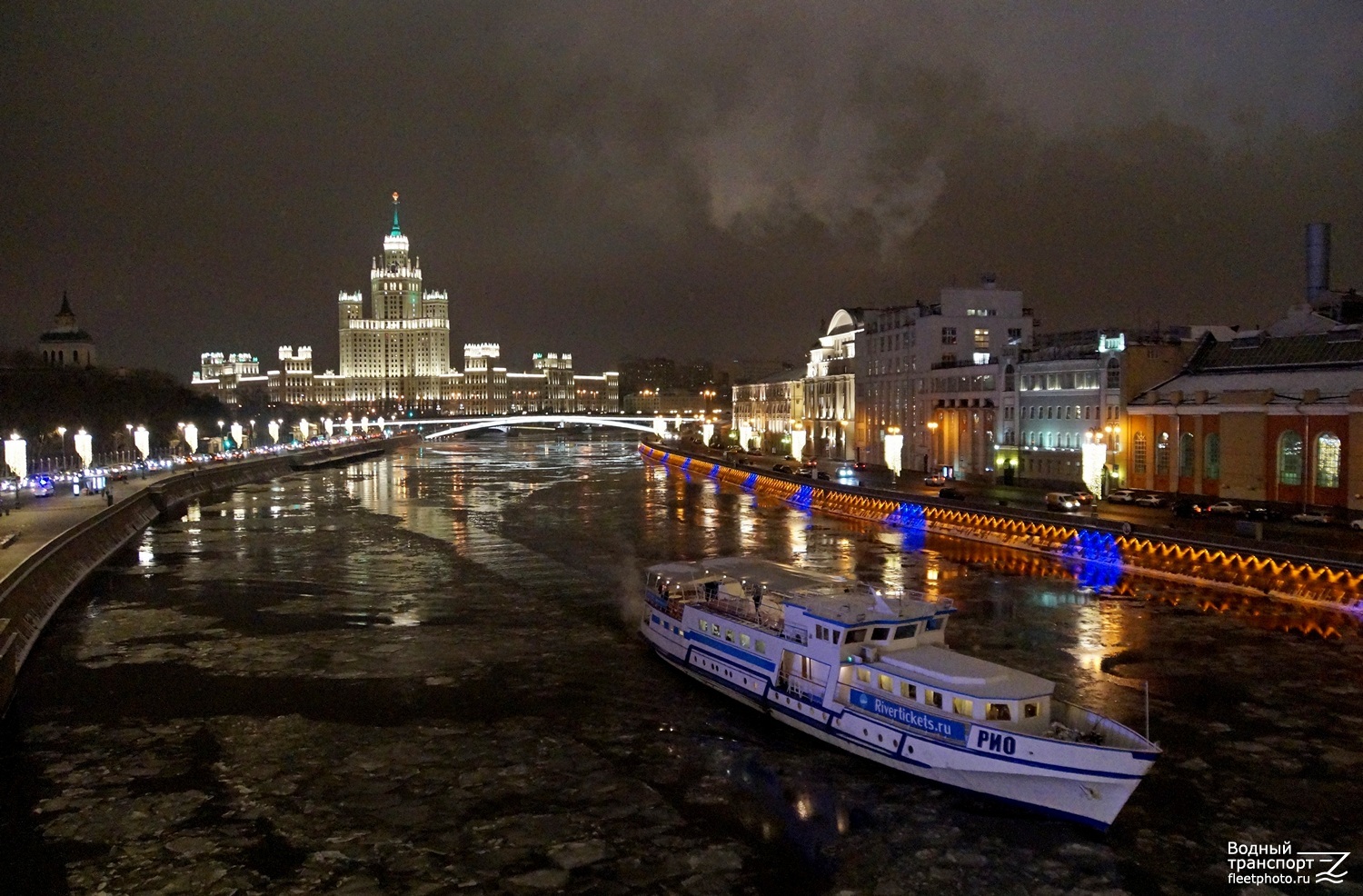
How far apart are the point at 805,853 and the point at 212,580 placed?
23.3 meters

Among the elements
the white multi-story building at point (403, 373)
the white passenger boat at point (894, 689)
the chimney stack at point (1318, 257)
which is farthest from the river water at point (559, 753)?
the white multi-story building at point (403, 373)

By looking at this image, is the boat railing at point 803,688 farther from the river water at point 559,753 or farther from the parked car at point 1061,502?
the parked car at point 1061,502

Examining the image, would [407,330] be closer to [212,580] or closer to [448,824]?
[212,580]

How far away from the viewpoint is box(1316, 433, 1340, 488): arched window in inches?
1270

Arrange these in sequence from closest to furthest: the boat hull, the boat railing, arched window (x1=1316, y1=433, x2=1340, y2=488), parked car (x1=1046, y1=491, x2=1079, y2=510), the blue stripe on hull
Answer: the boat hull → the blue stripe on hull → the boat railing → arched window (x1=1316, y1=433, x2=1340, y2=488) → parked car (x1=1046, y1=491, x2=1079, y2=510)

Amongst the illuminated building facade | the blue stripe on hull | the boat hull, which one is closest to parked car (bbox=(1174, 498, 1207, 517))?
the illuminated building facade

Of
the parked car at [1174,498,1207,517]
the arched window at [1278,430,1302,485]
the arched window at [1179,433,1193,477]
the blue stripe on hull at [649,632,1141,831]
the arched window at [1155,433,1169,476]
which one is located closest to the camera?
the blue stripe on hull at [649,632,1141,831]

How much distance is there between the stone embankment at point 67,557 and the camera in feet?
65.7

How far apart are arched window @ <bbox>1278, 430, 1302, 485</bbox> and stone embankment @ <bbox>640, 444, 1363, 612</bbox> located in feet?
23.5

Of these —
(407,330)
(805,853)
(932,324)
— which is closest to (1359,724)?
(805,853)

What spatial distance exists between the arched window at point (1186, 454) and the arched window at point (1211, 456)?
808mm

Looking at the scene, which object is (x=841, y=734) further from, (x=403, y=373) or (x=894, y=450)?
(x=403, y=373)

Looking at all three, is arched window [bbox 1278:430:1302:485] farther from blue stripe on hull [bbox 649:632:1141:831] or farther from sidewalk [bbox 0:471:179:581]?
sidewalk [bbox 0:471:179:581]

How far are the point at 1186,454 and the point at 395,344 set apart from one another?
16878cm
